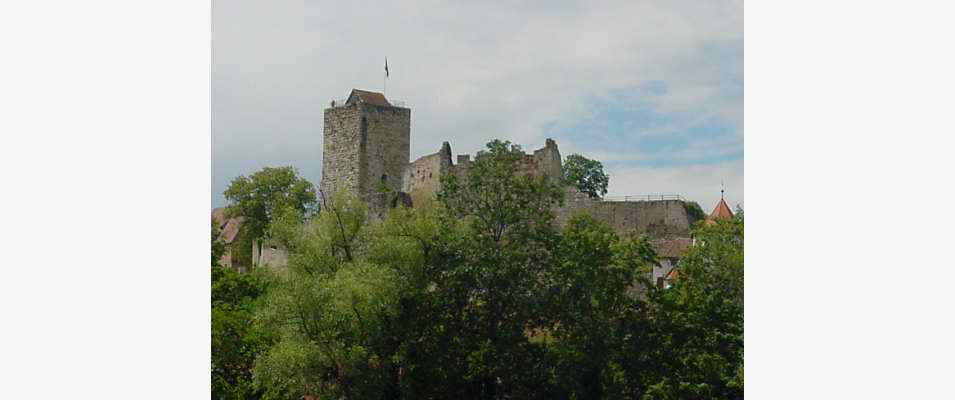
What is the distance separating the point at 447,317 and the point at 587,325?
3.99 ft

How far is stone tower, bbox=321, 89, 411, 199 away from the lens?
14781 mm

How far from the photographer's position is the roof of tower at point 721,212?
31.5ft

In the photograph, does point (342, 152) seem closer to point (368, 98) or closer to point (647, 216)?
point (368, 98)

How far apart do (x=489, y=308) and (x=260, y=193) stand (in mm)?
10126

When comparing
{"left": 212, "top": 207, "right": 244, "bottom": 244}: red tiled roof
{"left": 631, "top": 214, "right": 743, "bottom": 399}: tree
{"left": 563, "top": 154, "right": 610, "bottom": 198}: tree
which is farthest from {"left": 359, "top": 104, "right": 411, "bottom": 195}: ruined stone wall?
{"left": 631, "top": 214, "right": 743, "bottom": 399}: tree

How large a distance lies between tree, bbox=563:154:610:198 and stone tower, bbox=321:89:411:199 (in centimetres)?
275

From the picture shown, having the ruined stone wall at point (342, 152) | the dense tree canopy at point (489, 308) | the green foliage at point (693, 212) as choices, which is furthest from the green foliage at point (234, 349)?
the green foliage at point (693, 212)

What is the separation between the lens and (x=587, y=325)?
960 cm

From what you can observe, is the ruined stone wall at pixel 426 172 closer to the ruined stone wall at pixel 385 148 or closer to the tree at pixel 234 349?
the ruined stone wall at pixel 385 148

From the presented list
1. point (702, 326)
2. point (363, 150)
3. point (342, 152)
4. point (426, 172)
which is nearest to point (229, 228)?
point (342, 152)
